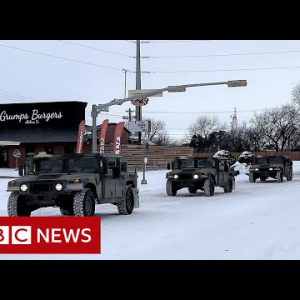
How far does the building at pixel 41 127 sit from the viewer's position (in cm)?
6406

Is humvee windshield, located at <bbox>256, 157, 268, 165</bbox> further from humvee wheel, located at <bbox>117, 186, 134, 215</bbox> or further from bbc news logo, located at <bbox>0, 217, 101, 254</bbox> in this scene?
bbc news logo, located at <bbox>0, 217, 101, 254</bbox>

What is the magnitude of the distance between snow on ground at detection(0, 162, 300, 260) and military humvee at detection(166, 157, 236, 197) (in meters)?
3.39

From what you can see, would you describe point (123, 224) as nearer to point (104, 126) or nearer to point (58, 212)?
point (58, 212)

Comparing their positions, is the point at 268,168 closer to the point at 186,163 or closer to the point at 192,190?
the point at 192,190

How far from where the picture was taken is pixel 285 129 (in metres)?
118

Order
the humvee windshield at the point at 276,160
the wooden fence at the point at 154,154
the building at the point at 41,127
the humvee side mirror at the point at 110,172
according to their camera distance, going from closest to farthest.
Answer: the humvee side mirror at the point at 110,172
the humvee windshield at the point at 276,160
the wooden fence at the point at 154,154
the building at the point at 41,127

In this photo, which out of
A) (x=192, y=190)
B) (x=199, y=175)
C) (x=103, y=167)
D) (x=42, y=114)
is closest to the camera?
(x=103, y=167)

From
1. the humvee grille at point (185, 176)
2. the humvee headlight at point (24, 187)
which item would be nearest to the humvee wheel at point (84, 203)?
the humvee headlight at point (24, 187)

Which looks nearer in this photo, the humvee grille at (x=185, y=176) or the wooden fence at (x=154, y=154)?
the humvee grille at (x=185, y=176)

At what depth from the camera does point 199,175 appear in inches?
1014

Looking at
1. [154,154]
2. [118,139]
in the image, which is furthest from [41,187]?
[154,154]

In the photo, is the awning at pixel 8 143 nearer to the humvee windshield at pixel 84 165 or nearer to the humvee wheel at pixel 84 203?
the humvee windshield at pixel 84 165

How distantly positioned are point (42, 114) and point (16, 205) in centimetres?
5057
